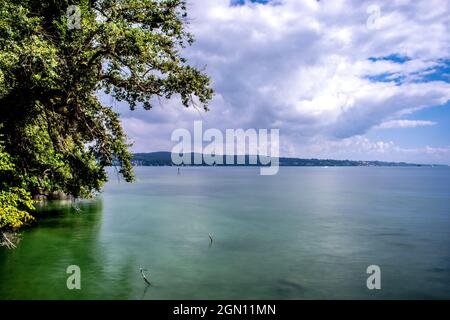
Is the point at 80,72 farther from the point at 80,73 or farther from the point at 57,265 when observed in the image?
the point at 57,265

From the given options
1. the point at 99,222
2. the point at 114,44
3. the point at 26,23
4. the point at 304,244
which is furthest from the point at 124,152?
the point at 99,222

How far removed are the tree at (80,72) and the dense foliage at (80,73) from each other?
0.16ft

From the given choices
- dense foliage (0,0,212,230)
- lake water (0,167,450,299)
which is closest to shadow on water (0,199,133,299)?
lake water (0,167,450,299)

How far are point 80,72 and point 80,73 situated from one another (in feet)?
0.16

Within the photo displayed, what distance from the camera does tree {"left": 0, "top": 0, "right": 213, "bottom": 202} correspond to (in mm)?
18428

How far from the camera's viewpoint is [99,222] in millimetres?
44094

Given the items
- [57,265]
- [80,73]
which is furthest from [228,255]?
[80,73]

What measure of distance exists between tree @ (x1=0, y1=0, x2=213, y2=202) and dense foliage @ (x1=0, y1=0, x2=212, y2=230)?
50 millimetres

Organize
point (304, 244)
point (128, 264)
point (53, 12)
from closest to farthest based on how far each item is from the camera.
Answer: point (53, 12) < point (128, 264) < point (304, 244)

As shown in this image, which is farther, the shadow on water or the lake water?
the lake water

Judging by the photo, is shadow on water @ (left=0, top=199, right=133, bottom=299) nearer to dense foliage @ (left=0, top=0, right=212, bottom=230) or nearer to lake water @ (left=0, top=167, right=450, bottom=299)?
lake water @ (left=0, top=167, right=450, bottom=299)

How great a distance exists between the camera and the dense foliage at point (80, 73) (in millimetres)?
18422
